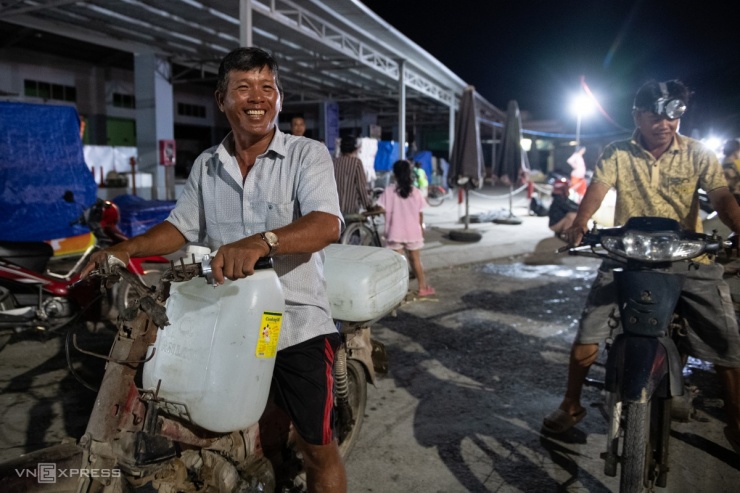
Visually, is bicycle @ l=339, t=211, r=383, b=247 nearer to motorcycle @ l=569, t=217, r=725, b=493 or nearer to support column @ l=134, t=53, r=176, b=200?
motorcycle @ l=569, t=217, r=725, b=493

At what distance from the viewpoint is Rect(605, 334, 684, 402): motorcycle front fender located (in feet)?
7.62

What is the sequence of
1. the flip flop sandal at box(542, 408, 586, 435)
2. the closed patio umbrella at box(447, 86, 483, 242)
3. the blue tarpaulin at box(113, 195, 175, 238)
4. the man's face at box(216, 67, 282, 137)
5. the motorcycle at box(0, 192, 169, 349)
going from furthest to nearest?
the closed patio umbrella at box(447, 86, 483, 242) < the blue tarpaulin at box(113, 195, 175, 238) < the motorcycle at box(0, 192, 169, 349) < the flip flop sandal at box(542, 408, 586, 435) < the man's face at box(216, 67, 282, 137)

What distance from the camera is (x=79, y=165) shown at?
8.08 meters

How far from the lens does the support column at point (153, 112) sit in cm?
1343

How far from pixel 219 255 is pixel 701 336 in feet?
8.64

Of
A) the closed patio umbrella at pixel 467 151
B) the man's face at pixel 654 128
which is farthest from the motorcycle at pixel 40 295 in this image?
the closed patio umbrella at pixel 467 151

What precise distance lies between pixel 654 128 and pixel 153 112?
12910 mm

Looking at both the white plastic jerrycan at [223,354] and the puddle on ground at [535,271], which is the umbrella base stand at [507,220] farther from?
the white plastic jerrycan at [223,354]

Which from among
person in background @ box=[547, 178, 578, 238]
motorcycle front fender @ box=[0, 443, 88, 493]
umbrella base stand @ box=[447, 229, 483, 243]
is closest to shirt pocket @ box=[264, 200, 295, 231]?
motorcycle front fender @ box=[0, 443, 88, 493]

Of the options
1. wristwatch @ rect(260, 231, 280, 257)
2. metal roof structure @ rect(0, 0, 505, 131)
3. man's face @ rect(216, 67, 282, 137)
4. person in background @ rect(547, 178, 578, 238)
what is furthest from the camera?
metal roof structure @ rect(0, 0, 505, 131)

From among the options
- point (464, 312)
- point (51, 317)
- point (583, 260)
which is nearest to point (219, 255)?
point (51, 317)

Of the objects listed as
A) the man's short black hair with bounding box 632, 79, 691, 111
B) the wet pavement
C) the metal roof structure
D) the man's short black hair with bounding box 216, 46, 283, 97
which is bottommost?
the wet pavement

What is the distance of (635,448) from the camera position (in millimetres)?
2275

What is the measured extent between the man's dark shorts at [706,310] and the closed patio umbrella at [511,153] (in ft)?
35.1
